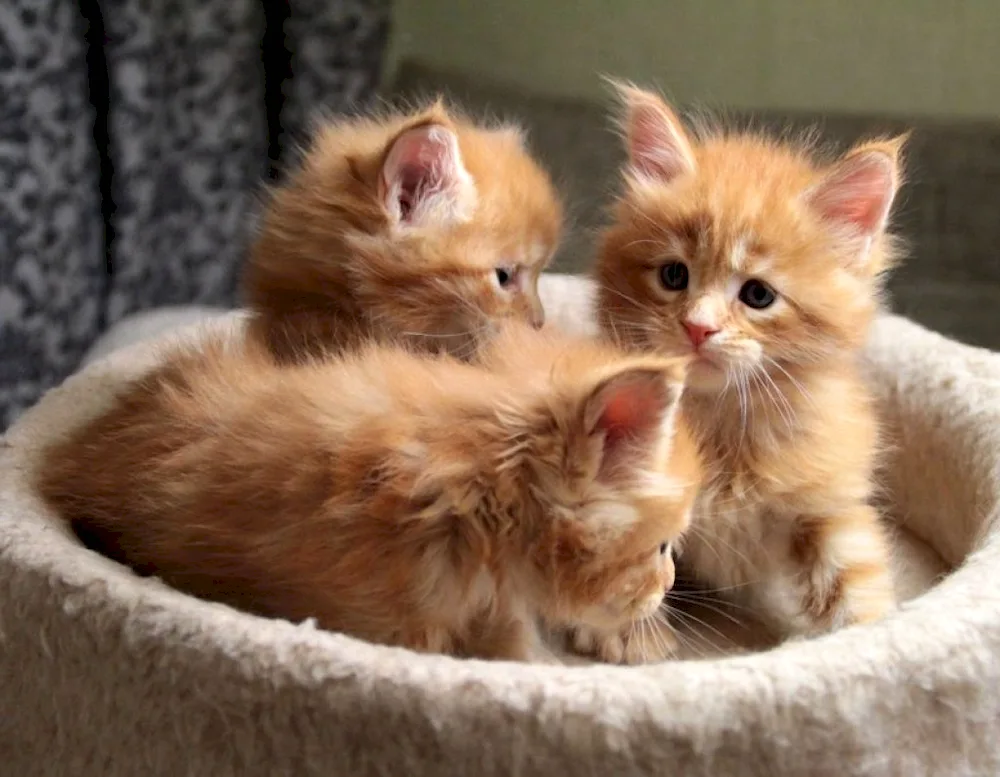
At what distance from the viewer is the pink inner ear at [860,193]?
117 cm

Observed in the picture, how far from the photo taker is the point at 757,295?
1.17 meters

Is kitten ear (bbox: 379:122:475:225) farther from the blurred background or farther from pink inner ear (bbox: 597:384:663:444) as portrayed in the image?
the blurred background

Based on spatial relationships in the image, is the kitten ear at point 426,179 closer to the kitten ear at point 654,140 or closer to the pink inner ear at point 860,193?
the kitten ear at point 654,140

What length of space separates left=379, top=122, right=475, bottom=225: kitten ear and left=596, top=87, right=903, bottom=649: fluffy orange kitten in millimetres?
198

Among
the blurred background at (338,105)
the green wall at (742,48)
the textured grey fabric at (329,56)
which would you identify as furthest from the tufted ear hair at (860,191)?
the textured grey fabric at (329,56)

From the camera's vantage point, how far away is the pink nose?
110 cm

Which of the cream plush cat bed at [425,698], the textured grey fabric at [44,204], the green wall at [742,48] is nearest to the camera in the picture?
the cream plush cat bed at [425,698]

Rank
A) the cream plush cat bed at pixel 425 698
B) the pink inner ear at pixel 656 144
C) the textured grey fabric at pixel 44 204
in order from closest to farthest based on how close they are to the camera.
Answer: the cream plush cat bed at pixel 425 698 < the pink inner ear at pixel 656 144 < the textured grey fabric at pixel 44 204

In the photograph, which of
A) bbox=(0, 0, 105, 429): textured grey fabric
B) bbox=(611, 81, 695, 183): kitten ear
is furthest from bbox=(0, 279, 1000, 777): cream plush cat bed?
bbox=(0, 0, 105, 429): textured grey fabric

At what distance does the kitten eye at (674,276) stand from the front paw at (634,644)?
1.18 ft

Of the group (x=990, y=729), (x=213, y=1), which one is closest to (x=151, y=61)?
(x=213, y=1)

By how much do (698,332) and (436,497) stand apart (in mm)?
388

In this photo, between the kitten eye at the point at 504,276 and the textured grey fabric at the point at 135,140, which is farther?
the textured grey fabric at the point at 135,140

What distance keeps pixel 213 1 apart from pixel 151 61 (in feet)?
0.53
